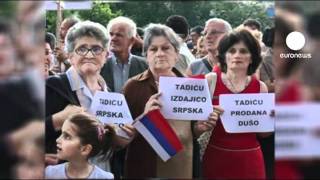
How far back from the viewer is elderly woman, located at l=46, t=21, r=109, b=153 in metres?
3.85

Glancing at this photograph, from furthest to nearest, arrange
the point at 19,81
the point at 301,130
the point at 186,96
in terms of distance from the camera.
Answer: the point at 186,96 < the point at 19,81 < the point at 301,130

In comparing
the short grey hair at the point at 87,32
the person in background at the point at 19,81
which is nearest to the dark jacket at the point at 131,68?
the short grey hair at the point at 87,32

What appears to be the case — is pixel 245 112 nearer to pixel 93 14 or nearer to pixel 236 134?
pixel 236 134

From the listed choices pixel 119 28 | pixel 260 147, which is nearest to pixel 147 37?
pixel 119 28

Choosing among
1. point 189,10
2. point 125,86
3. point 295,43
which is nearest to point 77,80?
point 125,86

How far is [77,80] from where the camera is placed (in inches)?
154

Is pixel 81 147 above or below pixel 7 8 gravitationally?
below

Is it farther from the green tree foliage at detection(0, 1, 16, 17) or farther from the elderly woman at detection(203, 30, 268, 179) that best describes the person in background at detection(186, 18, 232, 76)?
the green tree foliage at detection(0, 1, 16, 17)

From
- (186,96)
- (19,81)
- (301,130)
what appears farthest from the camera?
(186,96)

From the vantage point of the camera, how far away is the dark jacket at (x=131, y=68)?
152 inches

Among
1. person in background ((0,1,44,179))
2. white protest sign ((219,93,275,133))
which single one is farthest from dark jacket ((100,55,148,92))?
white protest sign ((219,93,275,133))

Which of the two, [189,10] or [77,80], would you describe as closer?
[189,10]

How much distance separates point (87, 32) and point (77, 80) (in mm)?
297

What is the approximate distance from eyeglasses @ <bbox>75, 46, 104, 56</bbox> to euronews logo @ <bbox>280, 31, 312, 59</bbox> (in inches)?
42.2
